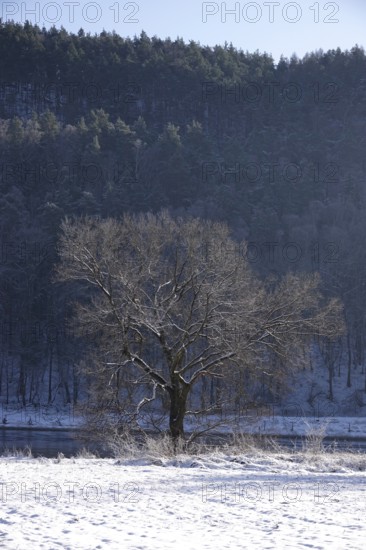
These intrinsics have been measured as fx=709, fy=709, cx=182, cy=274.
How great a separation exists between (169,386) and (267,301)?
409 centimetres

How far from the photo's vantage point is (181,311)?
23312 millimetres

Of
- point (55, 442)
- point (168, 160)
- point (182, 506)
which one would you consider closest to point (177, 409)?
point (182, 506)

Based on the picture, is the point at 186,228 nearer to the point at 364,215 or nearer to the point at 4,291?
the point at 4,291

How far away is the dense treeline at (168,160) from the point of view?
220 ft

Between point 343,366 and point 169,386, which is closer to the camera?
point 169,386

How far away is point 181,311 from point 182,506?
14217mm

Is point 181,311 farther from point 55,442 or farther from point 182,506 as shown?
point 55,442

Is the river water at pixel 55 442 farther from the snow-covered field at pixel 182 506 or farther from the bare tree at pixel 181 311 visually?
the snow-covered field at pixel 182 506

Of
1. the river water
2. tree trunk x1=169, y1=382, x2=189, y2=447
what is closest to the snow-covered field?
tree trunk x1=169, y1=382, x2=189, y2=447

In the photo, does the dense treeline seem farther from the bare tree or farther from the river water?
the bare tree

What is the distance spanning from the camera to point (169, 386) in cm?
2177

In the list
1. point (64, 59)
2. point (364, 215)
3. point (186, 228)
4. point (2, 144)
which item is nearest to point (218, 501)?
point (186, 228)

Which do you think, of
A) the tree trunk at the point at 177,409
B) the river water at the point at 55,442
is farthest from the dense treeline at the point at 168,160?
the tree trunk at the point at 177,409

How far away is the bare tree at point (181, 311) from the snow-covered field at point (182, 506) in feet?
23.7
